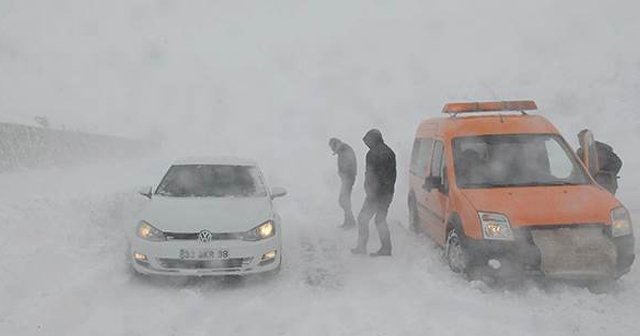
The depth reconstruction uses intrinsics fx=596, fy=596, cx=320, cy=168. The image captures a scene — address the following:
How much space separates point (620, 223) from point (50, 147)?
1412 cm

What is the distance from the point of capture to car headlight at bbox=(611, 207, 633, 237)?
245 inches

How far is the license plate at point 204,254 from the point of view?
6.33 m

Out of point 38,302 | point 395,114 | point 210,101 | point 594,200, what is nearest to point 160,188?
point 38,302

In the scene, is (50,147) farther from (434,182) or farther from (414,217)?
(434,182)

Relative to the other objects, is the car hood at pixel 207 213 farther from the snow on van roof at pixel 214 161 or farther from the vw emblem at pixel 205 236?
the snow on van roof at pixel 214 161

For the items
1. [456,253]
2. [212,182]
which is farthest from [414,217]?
[212,182]

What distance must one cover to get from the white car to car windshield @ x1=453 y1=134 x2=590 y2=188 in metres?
2.43

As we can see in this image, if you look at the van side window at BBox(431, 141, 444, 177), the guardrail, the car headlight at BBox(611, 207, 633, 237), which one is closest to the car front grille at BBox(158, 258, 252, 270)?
the van side window at BBox(431, 141, 444, 177)

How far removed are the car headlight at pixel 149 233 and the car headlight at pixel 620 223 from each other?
4.75m

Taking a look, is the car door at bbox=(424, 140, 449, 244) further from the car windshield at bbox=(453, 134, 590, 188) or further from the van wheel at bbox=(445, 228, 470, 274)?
the van wheel at bbox=(445, 228, 470, 274)

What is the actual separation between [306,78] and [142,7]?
45.3ft

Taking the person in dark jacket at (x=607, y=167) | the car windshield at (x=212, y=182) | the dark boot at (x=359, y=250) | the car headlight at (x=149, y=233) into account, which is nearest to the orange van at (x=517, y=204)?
the dark boot at (x=359, y=250)

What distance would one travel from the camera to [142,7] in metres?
37.2

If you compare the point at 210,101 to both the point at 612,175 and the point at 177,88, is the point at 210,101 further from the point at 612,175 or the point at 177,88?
the point at 612,175
